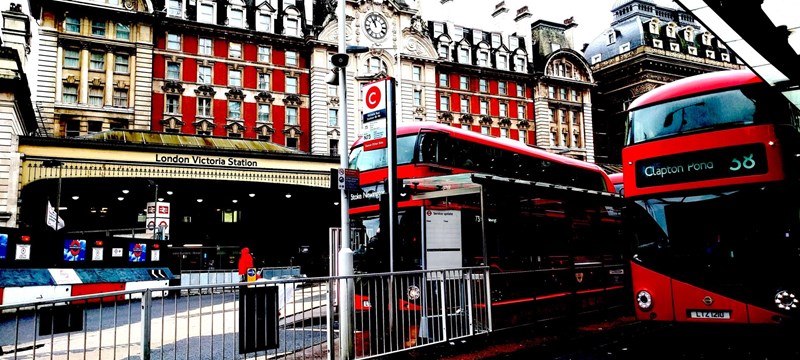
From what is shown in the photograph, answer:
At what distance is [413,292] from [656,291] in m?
4.19

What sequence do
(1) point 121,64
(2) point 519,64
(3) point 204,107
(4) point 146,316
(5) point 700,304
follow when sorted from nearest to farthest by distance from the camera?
(4) point 146,316, (5) point 700,304, (1) point 121,64, (3) point 204,107, (2) point 519,64

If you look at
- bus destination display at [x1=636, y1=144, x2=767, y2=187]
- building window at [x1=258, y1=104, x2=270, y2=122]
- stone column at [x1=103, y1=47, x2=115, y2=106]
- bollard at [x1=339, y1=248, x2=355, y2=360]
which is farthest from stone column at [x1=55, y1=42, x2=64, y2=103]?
bus destination display at [x1=636, y1=144, x2=767, y2=187]

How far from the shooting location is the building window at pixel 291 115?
44.0m

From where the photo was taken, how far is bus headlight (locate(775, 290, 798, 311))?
843cm

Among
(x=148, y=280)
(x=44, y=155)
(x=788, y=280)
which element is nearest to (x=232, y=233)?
(x=44, y=155)

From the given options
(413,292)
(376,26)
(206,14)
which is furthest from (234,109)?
(413,292)

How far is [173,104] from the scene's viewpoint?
40.2 metres

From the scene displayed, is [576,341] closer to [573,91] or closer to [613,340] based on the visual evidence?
[613,340]

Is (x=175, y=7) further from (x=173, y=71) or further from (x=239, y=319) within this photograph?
(x=239, y=319)

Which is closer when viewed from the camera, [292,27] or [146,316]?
[146,316]

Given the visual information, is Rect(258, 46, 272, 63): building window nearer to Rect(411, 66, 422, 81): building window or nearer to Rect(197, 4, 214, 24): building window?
Rect(197, 4, 214, 24): building window

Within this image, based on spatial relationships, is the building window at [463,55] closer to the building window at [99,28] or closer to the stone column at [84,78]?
the building window at [99,28]

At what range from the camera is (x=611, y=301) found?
14828 millimetres

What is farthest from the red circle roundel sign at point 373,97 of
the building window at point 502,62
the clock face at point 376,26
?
the building window at point 502,62
